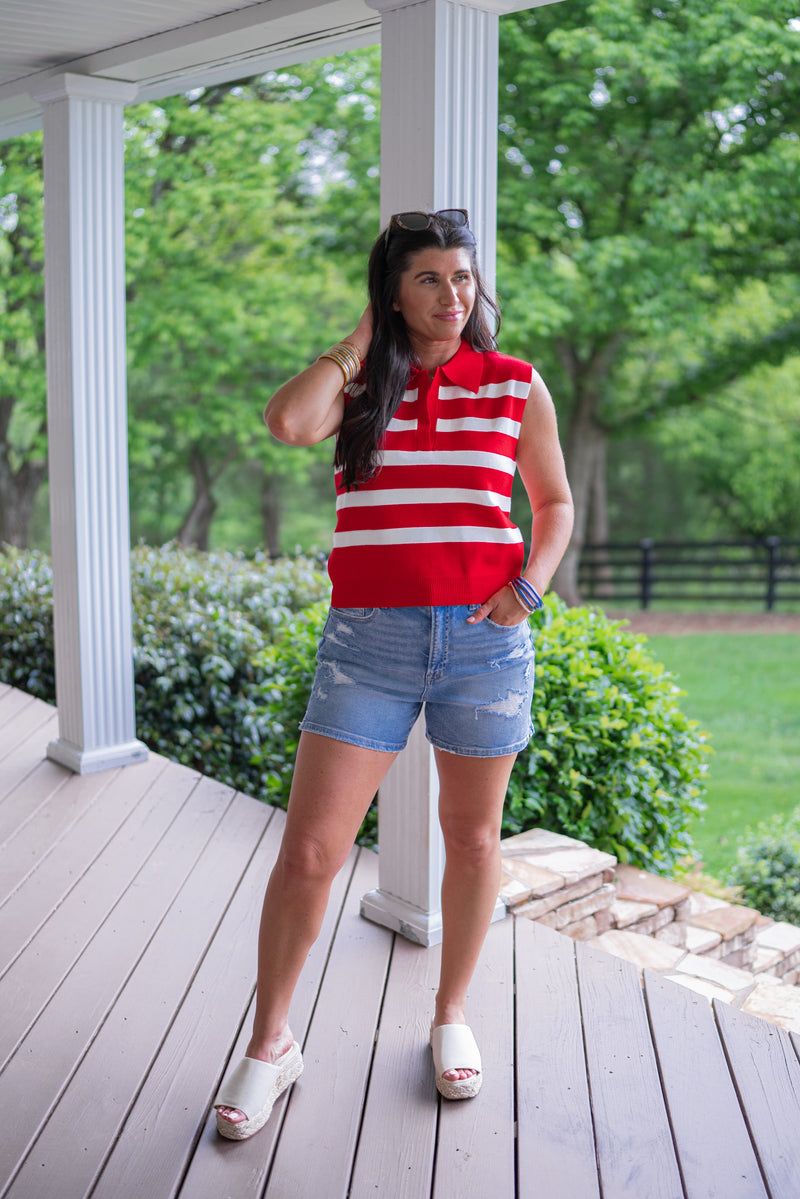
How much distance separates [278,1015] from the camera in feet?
6.54

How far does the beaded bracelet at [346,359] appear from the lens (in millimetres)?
1863

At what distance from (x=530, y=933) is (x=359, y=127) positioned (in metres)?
9.04

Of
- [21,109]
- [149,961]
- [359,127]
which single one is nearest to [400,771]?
[149,961]

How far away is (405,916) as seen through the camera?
271 centimetres

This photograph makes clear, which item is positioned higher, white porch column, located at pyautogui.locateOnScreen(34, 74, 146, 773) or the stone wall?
white porch column, located at pyautogui.locateOnScreen(34, 74, 146, 773)

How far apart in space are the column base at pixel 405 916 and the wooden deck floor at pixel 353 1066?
0.11 feet

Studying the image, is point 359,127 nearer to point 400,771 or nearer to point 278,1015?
point 400,771

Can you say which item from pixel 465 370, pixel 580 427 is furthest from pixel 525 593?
pixel 580 427

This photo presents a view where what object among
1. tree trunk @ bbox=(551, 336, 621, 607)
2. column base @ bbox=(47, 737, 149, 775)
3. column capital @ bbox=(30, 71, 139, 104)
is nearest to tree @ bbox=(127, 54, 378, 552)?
tree trunk @ bbox=(551, 336, 621, 607)

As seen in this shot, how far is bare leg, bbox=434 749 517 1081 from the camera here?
1.97 m

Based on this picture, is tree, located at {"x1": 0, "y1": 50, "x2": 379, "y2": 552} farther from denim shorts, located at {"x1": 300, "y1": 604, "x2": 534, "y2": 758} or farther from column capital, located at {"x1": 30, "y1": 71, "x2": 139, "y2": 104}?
denim shorts, located at {"x1": 300, "y1": 604, "x2": 534, "y2": 758}

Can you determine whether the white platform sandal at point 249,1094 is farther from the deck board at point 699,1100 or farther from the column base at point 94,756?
the column base at point 94,756

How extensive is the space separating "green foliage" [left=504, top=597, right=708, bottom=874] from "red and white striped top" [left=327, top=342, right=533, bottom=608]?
144cm

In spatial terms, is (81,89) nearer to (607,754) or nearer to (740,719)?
(607,754)
